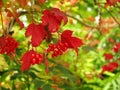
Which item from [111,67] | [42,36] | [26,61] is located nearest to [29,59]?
[26,61]

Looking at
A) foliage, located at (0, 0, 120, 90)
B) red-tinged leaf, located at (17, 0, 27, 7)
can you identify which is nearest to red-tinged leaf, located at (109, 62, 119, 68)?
foliage, located at (0, 0, 120, 90)

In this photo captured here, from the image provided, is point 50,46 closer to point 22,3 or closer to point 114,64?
point 22,3

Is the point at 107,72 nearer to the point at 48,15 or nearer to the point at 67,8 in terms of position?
the point at 67,8

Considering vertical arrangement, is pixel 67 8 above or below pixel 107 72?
above

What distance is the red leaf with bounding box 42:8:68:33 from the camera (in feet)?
4.28

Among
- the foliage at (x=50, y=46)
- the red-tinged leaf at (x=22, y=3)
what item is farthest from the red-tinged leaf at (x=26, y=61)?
the red-tinged leaf at (x=22, y=3)

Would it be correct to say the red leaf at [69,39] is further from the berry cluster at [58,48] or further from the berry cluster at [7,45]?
the berry cluster at [7,45]

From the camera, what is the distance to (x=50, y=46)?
1482 millimetres

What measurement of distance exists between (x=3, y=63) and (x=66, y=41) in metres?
0.44

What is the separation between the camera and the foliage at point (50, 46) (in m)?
1.38

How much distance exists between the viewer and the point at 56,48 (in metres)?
1.48

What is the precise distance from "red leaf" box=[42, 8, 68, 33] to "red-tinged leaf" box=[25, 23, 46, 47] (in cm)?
3

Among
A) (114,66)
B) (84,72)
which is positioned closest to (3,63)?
(84,72)

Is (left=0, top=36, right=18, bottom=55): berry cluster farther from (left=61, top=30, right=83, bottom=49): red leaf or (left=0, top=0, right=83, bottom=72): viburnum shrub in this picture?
(left=61, top=30, right=83, bottom=49): red leaf
